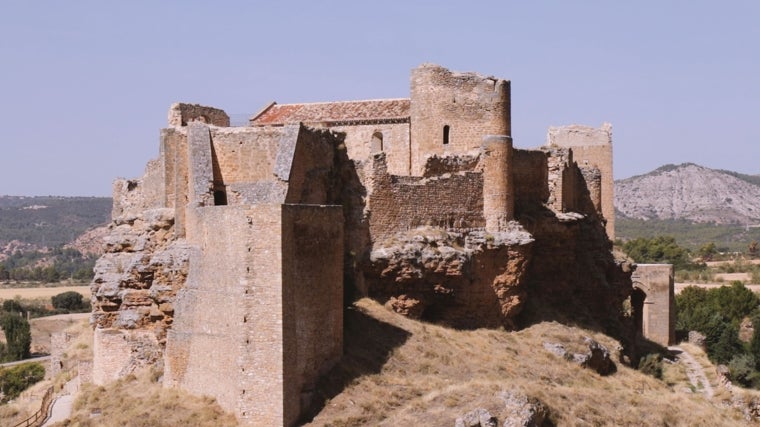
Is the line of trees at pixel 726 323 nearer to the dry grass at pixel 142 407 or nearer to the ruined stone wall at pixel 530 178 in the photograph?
the ruined stone wall at pixel 530 178

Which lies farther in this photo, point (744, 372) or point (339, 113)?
point (744, 372)

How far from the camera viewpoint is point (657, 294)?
126 ft

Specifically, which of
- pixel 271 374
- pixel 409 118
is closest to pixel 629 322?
pixel 409 118

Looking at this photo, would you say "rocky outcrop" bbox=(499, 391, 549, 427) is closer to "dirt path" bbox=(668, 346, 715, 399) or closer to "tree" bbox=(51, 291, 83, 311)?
"dirt path" bbox=(668, 346, 715, 399)

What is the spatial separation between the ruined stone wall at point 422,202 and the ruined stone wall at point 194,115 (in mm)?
4454

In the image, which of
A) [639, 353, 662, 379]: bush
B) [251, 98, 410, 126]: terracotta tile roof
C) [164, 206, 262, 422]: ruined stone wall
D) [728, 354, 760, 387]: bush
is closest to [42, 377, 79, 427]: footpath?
[164, 206, 262, 422]: ruined stone wall

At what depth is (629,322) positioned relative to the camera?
34219 mm

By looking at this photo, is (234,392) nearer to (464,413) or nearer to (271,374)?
(271,374)

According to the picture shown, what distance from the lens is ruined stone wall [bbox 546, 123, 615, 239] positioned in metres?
36.0

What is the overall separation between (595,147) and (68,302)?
5709cm

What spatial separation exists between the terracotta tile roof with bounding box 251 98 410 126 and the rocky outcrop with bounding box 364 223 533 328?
385cm

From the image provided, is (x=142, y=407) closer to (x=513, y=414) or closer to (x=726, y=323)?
(x=513, y=414)

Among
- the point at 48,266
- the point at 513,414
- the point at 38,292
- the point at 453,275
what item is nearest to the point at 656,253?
the point at 38,292

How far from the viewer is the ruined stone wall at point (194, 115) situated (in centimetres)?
2458
